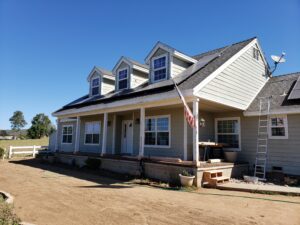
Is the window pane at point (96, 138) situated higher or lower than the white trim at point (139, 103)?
lower

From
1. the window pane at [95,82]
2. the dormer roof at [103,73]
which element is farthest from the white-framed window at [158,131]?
the window pane at [95,82]

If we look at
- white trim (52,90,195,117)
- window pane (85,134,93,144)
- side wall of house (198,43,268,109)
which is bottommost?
window pane (85,134,93,144)

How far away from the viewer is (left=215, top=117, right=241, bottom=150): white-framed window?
12320mm

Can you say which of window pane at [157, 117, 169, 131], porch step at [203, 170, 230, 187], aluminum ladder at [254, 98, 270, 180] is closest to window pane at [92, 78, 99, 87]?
window pane at [157, 117, 169, 131]

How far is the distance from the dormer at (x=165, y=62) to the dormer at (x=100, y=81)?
516 cm

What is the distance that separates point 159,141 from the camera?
12.9 m

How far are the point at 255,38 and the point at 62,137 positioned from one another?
57.4ft

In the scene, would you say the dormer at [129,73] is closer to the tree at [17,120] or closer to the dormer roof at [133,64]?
the dormer roof at [133,64]

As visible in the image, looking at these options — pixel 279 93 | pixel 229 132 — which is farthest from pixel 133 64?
pixel 279 93

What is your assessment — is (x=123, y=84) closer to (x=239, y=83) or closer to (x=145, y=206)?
(x=239, y=83)

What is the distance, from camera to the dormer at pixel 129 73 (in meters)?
15.2

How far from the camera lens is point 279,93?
12180 mm

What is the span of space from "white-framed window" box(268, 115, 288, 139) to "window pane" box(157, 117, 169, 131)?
16.6ft

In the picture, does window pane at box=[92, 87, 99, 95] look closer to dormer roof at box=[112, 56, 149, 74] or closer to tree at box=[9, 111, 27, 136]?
dormer roof at box=[112, 56, 149, 74]
